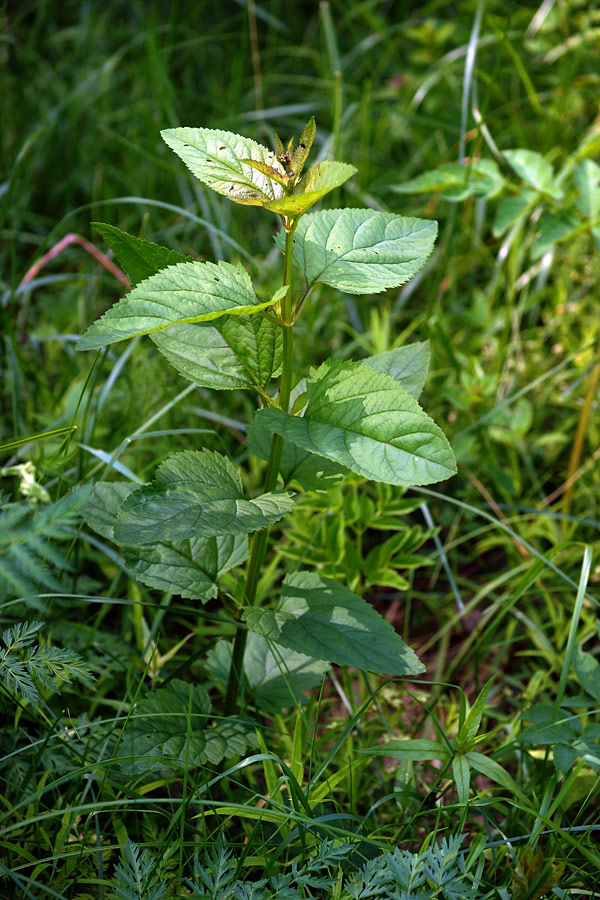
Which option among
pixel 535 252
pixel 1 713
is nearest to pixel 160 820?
pixel 1 713

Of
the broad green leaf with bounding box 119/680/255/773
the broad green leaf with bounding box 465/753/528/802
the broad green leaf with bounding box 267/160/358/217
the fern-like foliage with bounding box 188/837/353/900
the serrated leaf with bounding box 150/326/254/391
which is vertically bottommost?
the broad green leaf with bounding box 465/753/528/802

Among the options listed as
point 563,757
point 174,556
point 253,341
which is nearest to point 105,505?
point 174,556

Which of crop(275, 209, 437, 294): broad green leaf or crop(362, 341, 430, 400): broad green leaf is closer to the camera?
crop(275, 209, 437, 294): broad green leaf

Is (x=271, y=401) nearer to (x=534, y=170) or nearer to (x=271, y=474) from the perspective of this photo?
(x=271, y=474)

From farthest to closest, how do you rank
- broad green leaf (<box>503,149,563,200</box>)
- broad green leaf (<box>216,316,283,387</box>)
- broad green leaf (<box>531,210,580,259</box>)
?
broad green leaf (<box>503,149,563,200</box>) → broad green leaf (<box>531,210,580,259</box>) → broad green leaf (<box>216,316,283,387</box>)

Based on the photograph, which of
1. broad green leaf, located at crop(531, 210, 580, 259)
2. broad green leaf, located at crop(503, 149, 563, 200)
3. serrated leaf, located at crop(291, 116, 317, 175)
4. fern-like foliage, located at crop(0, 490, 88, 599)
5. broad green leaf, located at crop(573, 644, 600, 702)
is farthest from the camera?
broad green leaf, located at crop(503, 149, 563, 200)

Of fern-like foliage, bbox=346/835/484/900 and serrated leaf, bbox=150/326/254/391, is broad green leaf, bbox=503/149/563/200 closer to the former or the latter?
serrated leaf, bbox=150/326/254/391

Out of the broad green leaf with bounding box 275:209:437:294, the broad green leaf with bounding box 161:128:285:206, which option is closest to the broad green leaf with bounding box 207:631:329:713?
the broad green leaf with bounding box 275:209:437:294
